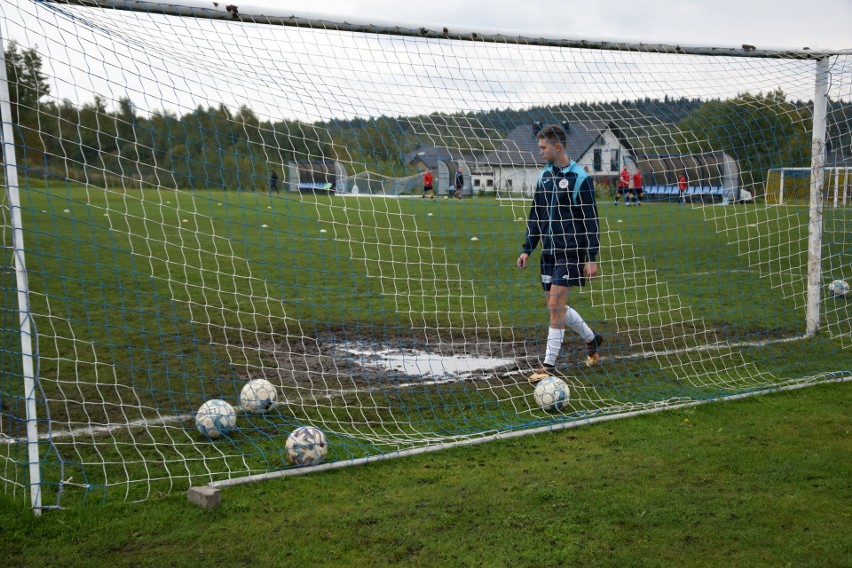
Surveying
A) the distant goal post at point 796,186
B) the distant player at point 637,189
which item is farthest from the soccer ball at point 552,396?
the distant player at point 637,189

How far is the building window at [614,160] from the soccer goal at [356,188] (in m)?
0.05

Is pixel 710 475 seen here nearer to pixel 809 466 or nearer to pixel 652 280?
pixel 809 466

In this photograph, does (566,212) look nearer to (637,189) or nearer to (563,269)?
(563,269)

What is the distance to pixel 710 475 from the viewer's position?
172 inches

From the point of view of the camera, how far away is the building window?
8.05m

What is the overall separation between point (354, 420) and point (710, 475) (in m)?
2.37

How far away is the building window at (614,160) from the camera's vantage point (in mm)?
8054

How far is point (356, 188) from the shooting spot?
8500 mm

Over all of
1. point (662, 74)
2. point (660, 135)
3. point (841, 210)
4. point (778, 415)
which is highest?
point (662, 74)

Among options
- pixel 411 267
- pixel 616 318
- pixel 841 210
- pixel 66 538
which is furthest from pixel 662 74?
pixel 411 267

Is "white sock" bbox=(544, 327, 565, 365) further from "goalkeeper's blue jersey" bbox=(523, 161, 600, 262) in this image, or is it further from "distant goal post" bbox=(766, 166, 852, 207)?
"distant goal post" bbox=(766, 166, 852, 207)

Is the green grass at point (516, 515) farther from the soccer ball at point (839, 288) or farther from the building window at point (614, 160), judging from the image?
the soccer ball at point (839, 288)

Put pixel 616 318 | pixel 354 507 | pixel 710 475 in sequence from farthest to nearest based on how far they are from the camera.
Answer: pixel 616 318 < pixel 710 475 < pixel 354 507

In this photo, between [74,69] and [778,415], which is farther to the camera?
[778,415]
